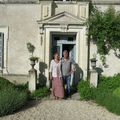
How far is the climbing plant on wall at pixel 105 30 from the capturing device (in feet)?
59.0

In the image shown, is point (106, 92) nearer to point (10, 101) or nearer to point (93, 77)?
point (93, 77)

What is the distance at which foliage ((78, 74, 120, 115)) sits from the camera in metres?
14.1

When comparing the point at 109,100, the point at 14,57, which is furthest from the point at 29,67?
the point at 109,100

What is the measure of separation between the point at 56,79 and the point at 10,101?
3613 mm

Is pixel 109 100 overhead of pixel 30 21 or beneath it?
beneath

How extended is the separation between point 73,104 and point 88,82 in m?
2.73

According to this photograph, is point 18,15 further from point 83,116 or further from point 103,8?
point 83,116

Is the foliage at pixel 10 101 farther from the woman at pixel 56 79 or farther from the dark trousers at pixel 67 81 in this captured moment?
the dark trousers at pixel 67 81

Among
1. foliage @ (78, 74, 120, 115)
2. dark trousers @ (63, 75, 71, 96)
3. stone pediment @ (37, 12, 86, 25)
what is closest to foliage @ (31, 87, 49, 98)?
dark trousers @ (63, 75, 71, 96)

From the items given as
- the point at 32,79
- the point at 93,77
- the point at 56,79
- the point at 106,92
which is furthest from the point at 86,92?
the point at 32,79

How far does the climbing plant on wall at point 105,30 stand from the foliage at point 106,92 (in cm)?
118

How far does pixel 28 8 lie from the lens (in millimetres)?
18797

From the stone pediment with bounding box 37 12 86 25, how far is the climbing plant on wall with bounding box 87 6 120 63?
1.94 feet

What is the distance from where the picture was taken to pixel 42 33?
60.8 ft
